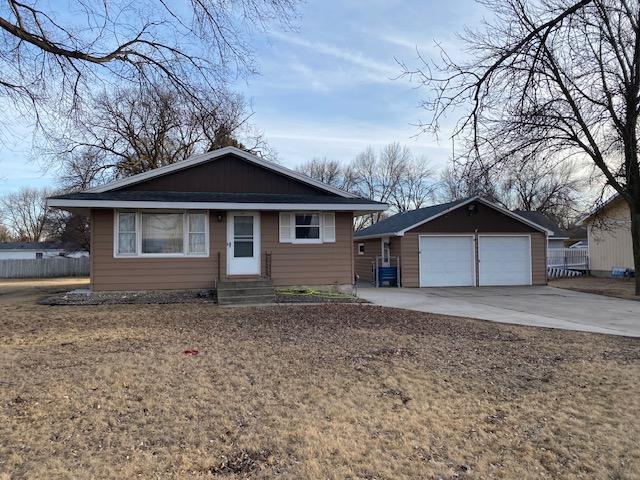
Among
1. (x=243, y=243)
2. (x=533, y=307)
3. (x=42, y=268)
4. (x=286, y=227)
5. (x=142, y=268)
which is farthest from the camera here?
(x=42, y=268)

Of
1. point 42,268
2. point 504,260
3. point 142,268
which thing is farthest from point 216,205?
point 42,268

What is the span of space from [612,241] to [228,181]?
21235 millimetres

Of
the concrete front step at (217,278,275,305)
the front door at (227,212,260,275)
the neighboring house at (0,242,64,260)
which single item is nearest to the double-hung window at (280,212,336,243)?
the front door at (227,212,260,275)

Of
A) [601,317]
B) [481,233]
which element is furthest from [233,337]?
[481,233]

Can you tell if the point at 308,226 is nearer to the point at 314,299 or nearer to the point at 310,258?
the point at 310,258

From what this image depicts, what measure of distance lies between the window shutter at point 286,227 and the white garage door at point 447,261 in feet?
23.5

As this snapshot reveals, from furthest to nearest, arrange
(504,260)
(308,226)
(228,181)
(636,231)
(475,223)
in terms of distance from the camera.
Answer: (504,260), (475,223), (636,231), (228,181), (308,226)

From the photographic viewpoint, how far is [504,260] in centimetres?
1969

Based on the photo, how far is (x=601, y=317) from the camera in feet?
35.5

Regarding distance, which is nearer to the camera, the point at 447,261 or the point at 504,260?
the point at 447,261

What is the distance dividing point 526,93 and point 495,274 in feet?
46.6

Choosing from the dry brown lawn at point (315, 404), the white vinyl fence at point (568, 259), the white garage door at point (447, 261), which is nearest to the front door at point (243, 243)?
the dry brown lawn at point (315, 404)

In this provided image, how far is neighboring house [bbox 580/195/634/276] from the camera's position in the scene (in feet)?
77.3

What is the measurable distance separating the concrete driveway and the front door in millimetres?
3625
